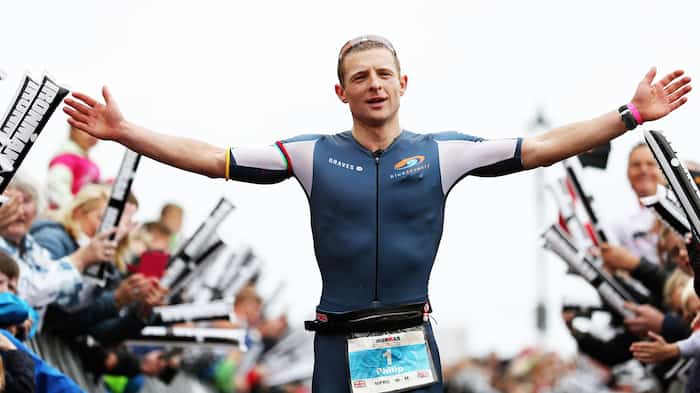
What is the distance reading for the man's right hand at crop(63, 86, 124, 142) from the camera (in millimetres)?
5668

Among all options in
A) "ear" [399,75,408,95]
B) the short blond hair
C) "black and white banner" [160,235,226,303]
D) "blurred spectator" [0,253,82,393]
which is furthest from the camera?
"black and white banner" [160,235,226,303]

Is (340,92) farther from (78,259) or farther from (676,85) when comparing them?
(78,259)

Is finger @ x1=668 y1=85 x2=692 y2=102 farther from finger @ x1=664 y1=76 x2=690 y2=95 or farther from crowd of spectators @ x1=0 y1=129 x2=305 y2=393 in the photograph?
crowd of spectators @ x1=0 y1=129 x2=305 y2=393

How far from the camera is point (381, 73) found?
5773mm

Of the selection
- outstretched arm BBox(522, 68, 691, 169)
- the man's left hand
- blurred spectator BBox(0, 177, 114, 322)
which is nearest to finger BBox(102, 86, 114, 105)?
outstretched arm BBox(522, 68, 691, 169)

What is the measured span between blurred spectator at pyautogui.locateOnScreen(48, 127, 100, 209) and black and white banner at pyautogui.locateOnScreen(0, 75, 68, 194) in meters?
4.46

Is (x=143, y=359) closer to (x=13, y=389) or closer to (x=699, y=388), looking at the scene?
(x=13, y=389)

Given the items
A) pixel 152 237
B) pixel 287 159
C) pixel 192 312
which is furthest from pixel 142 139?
pixel 152 237

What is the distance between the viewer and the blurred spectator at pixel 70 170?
10859mm

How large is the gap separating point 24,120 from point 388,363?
2.23 m

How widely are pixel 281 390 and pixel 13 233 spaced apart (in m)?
13.9

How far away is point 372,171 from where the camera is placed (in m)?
5.72

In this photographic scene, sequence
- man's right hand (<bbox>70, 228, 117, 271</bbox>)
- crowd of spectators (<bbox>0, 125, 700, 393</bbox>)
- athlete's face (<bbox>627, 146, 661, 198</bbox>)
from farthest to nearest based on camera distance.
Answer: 1. athlete's face (<bbox>627, 146, 661, 198</bbox>)
2. man's right hand (<bbox>70, 228, 117, 271</bbox>)
3. crowd of spectators (<bbox>0, 125, 700, 393</bbox>)

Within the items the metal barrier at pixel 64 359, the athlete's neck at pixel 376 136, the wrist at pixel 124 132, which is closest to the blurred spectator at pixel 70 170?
the metal barrier at pixel 64 359
